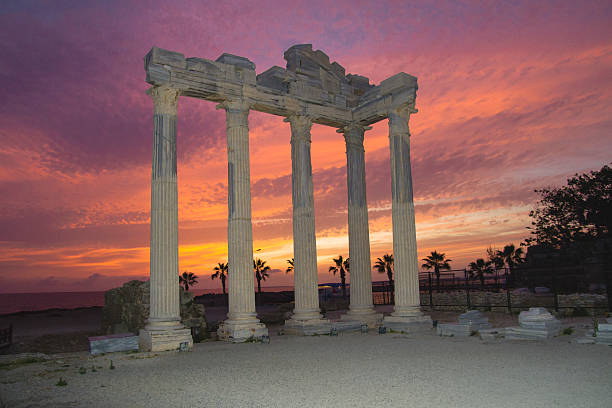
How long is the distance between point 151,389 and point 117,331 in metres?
15.7

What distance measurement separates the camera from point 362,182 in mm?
26000

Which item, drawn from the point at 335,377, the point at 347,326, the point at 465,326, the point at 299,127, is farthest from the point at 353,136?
the point at 335,377

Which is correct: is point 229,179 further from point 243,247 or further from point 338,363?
point 338,363

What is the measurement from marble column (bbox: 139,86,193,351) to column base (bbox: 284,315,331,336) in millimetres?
5703

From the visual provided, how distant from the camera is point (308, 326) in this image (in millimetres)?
22078

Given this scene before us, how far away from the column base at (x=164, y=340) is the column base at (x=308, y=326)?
5805 mm

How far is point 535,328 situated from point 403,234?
282 inches

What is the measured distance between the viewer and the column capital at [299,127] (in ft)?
79.3

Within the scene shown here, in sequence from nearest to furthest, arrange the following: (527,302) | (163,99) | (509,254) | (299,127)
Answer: (163,99) < (299,127) < (527,302) < (509,254)

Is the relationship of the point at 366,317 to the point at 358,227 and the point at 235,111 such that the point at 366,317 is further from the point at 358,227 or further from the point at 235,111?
the point at 235,111

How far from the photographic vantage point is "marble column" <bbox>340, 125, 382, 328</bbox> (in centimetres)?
2484

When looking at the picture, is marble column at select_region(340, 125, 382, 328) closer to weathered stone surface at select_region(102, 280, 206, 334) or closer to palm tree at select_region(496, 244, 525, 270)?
weathered stone surface at select_region(102, 280, 206, 334)

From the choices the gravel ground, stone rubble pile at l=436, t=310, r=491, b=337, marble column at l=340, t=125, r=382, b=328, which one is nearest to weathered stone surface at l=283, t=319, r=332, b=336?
marble column at l=340, t=125, r=382, b=328

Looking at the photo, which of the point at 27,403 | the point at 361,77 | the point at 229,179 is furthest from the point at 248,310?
the point at 361,77
